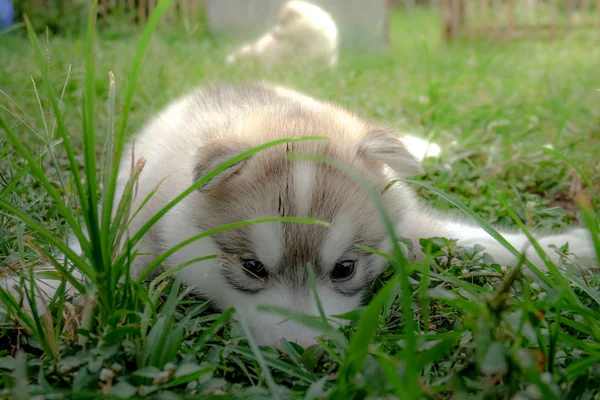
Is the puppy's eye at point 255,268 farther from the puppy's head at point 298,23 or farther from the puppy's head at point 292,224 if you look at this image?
the puppy's head at point 298,23

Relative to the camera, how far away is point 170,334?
53.5 inches

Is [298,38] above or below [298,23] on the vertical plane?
below

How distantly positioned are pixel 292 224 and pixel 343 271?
0.90 feet

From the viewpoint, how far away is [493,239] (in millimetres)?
2434

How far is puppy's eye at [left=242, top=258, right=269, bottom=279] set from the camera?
5.92 ft

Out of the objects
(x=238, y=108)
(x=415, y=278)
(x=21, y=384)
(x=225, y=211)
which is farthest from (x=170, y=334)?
(x=238, y=108)

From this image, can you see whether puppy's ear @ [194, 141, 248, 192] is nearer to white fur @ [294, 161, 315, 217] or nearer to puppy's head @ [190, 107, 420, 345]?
puppy's head @ [190, 107, 420, 345]

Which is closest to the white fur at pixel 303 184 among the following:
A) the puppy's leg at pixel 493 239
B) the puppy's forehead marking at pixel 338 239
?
the puppy's forehead marking at pixel 338 239

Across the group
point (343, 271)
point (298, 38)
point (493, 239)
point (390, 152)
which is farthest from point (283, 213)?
point (298, 38)

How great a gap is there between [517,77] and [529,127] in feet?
7.37

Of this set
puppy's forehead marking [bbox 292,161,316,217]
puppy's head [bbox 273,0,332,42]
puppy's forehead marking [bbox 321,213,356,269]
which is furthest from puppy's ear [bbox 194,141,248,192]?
puppy's head [bbox 273,0,332,42]

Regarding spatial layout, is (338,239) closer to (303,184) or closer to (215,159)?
(303,184)

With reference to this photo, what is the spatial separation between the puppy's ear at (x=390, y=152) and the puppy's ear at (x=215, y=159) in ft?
1.50

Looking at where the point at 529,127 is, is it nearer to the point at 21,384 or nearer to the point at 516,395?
the point at 516,395
